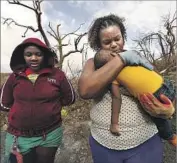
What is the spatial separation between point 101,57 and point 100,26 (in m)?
0.24

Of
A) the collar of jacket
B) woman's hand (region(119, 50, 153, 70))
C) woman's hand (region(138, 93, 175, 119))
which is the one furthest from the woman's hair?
the collar of jacket

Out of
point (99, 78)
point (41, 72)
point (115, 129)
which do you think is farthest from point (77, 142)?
point (99, 78)

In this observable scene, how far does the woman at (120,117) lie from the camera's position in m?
1.85

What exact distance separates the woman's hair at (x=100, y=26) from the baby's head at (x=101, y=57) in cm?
16

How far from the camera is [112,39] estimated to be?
200cm

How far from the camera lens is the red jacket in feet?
8.46

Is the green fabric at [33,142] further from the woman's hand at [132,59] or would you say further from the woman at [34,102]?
the woman's hand at [132,59]

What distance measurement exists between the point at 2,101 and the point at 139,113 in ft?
4.33

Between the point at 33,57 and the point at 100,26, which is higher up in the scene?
the point at 100,26

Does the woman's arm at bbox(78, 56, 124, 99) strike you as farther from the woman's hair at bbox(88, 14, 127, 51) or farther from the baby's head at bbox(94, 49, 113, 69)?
the woman's hair at bbox(88, 14, 127, 51)

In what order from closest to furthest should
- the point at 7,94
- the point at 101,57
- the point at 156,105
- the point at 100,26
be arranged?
the point at 156,105, the point at 101,57, the point at 100,26, the point at 7,94

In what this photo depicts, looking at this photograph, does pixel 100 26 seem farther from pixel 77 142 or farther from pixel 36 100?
pixel 77 142

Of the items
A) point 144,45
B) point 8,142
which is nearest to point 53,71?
point 8,142

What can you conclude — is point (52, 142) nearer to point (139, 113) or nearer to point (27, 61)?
point (27, 61)
